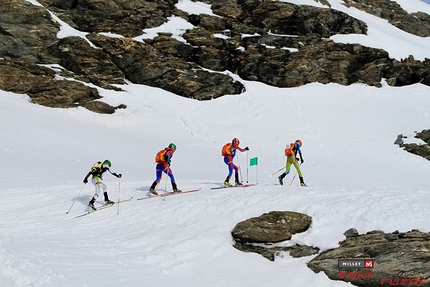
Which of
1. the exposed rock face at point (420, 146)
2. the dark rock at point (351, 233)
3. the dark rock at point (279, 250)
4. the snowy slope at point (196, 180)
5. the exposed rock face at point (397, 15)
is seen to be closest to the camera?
the snowy slope at point (196, 180)

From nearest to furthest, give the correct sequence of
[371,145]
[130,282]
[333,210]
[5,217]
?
1. [130,282]
2. [333,210]
3. [5,217]
4. [371,145]

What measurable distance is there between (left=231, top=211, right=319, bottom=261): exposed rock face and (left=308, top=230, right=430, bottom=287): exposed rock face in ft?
2.38

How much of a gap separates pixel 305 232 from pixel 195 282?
326cm

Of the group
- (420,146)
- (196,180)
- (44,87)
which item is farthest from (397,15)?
(196,180)

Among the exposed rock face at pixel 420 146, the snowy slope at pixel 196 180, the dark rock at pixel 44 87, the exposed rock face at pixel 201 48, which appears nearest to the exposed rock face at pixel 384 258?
the snowy slope at pixel 196 180

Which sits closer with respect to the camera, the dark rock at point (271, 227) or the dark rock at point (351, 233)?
A: the dark rock at point (351, 233)

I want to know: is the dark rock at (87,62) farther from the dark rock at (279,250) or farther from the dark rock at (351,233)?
the dark rock at (351,233)

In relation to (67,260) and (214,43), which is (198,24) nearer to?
(214,43)

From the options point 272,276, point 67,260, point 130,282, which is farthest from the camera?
point 272,276

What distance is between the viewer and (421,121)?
33.7m

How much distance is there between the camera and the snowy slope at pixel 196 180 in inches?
307

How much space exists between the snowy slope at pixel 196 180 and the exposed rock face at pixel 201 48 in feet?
8.14

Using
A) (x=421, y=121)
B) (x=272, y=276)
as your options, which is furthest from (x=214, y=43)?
(x=272, y=276)

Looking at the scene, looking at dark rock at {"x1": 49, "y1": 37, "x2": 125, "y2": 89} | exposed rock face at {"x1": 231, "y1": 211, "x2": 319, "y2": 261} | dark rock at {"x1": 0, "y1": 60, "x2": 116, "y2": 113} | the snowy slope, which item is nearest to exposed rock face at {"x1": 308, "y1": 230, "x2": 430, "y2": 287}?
the snowy slope
